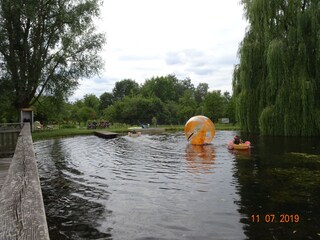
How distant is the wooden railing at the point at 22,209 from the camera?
2148mm

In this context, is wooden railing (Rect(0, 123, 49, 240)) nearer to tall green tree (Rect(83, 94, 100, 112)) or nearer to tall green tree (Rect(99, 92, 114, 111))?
tall green tree (Rect(83, 94, 100, 112))

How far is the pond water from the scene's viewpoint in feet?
19.1

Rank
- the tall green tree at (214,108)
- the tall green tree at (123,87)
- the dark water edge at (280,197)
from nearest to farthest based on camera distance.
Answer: the dark water edge at (280,197) → the tall green tree at (214,108) → the tall green tree at (123,87)

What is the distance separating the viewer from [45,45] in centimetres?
2988

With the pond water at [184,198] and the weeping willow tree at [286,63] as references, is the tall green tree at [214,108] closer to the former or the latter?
the weeping willow tree at [286,63]

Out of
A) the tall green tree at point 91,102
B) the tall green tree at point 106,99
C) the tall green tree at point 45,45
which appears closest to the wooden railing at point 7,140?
the tall green tree at point 45,45

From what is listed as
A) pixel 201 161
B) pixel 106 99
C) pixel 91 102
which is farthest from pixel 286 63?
pixel 106 99

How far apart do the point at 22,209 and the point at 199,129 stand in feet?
59.1

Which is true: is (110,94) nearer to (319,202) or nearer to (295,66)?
(295,66)

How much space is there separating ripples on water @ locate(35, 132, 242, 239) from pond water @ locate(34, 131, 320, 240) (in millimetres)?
18

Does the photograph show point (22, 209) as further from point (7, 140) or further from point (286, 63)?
point (286, 63)

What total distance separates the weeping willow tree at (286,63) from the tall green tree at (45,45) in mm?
15362

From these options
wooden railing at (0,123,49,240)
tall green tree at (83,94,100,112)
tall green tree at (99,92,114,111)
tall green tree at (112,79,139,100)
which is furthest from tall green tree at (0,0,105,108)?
tall green tree at (112,79,139,100)

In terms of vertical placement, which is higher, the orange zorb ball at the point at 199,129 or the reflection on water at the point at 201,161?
the orange zorb ball at the point at 199,129
